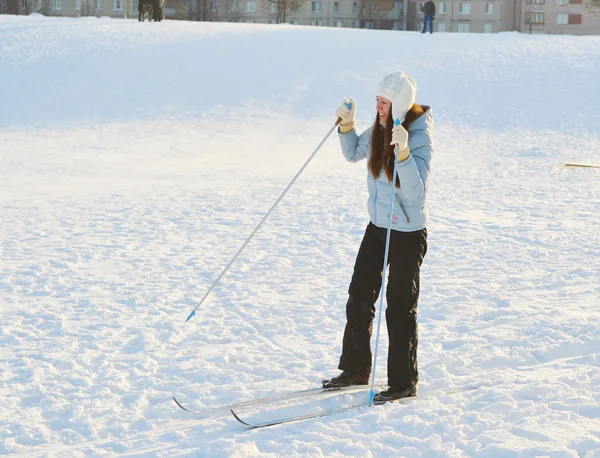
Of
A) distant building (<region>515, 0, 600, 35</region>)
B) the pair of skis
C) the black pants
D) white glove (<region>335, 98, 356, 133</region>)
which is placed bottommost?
the pair of skis

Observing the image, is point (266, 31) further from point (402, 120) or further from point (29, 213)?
point (402, 120)

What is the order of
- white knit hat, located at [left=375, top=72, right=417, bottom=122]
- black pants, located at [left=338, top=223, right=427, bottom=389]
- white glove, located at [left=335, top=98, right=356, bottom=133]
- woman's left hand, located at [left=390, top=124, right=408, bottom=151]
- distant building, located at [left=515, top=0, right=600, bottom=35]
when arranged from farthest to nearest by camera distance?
distant building, located at [left=515, top=0, right=600, bottom=35] < white glove, located at [left=335, top=98, right=356, bottom=133] < black pants, located at [left=338, top=223, right=427, bottom=389] < white knit hat, located at [left=375, top=72, right=417, bottom=122] < woman's left hand, located at [left=390, top=124, right=408, bottom=151]

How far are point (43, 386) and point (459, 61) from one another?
1961 cm

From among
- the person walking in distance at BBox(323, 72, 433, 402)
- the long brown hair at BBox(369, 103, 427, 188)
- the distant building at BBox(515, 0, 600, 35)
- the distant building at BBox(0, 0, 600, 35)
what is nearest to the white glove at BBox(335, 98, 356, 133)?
the person walking in distance at BBox(323, 72, 433, 402)

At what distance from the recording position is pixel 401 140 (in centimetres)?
413

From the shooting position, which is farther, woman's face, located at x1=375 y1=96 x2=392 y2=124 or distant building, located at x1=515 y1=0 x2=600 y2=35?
distant building, located at x1=515 y1=0 x2=600 y2=35

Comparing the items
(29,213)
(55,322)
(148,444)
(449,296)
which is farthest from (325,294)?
(29,213)

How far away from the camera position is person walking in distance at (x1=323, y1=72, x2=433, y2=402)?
4297 millimetres

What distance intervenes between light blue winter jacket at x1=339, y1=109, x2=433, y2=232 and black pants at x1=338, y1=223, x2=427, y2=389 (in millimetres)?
65

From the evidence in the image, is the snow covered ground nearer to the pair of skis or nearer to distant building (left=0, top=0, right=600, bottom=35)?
the pair of skis

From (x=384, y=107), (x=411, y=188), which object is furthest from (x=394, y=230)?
(x=384, y=107)

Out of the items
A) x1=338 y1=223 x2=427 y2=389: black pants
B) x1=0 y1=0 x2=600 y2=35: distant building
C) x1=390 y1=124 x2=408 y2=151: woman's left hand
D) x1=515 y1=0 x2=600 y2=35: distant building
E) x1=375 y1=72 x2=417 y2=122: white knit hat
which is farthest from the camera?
x1=515 y1=0 x2=600 y2=35: distant building

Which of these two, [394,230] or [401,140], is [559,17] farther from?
[401,140]

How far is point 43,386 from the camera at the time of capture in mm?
4820
